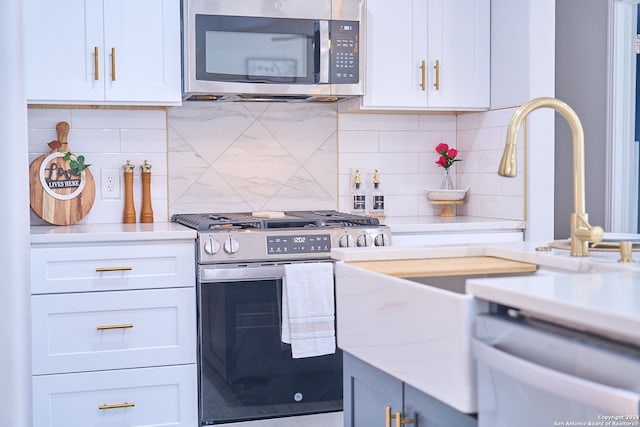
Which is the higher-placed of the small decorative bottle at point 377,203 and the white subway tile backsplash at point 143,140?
the white subway tile backsplash at point 143,140

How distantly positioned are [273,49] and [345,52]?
0.34 m

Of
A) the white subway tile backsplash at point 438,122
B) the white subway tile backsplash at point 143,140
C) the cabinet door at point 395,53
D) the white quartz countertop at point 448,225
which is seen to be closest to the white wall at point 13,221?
the white subway tile backsplash at point 143,140

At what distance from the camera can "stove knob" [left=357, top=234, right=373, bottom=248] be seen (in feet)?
11.7

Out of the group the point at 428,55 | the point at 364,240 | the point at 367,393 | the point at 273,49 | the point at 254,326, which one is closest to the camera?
the point at 367,393

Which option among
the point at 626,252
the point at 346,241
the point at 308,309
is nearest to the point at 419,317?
the point at 626,252

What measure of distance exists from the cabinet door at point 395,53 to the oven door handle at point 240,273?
1.03 meters

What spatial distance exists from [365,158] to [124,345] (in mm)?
1648

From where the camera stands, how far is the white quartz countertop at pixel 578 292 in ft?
4.12

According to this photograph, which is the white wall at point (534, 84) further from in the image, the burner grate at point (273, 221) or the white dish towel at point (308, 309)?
the white dish towel at point (308, 309)

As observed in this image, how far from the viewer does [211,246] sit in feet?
11.0

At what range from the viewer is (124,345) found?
3387 millimetres

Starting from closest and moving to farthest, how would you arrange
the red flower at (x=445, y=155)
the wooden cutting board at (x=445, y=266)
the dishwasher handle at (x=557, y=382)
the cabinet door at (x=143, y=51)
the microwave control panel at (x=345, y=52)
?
1. the dishwasher handle at (x=557, y=382)
2. the wooden cutting board at (x=445, y=266)
3. the cabinet door at (x=143, y=51)
4. the microwave control panel at (x=345, y=52)
5. the red flower at (x=445, y=155)

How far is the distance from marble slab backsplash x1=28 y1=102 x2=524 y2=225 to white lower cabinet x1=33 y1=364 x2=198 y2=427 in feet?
2.89

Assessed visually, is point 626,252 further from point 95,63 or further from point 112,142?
point 112,142
